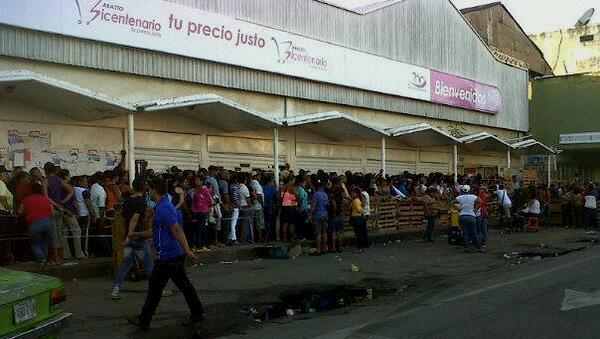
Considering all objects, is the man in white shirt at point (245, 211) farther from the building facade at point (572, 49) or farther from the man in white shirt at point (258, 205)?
the building facade at point (572, 49)

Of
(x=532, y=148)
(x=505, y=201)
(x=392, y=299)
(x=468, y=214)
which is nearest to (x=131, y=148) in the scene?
(x=392, y=299)

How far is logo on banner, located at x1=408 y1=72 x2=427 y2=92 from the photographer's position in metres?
24.7

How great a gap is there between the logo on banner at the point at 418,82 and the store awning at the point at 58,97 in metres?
14.3

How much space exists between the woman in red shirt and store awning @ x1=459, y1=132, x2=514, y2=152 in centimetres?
1810

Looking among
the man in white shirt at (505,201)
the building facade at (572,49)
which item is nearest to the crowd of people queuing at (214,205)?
the man in white shirt at (505,201)

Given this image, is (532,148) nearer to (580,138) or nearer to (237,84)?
(580,138)

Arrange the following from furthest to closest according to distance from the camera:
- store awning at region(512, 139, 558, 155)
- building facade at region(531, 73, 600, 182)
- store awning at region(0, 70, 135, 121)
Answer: building facade at region(531, 73, 600, 182)
store awning at region(512, 139, 558, 155)
store awning at region(0, 70, 135, 121)

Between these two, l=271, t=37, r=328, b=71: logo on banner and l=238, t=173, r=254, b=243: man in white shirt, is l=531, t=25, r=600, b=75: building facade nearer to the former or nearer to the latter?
l=271, t=37, r=328, b=71: logo on banner

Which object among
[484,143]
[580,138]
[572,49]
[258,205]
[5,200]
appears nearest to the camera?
[5,200]

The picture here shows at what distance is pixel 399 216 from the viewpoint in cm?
1931

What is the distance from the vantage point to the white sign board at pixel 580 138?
109 ft

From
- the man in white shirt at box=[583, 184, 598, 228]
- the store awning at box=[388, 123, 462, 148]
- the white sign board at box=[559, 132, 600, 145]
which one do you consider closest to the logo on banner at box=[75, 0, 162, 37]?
the store awning at box=[388, 123, 462, 148]

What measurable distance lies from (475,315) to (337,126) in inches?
495

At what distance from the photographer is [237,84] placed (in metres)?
17.5
